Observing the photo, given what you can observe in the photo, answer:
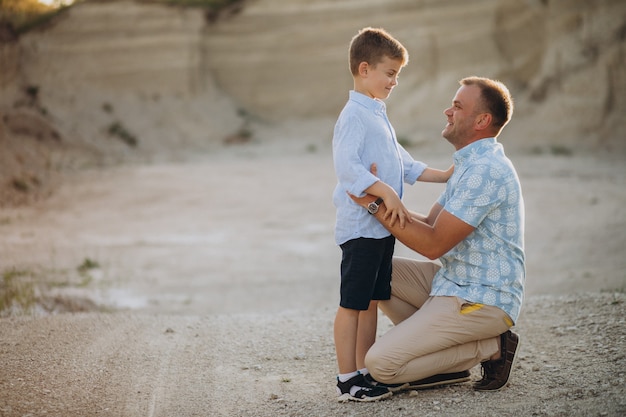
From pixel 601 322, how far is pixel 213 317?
293cm

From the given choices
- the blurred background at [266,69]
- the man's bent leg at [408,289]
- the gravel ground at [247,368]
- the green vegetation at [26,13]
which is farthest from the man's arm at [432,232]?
the green vegetation at [26,13]

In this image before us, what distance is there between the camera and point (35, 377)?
13.1 ft

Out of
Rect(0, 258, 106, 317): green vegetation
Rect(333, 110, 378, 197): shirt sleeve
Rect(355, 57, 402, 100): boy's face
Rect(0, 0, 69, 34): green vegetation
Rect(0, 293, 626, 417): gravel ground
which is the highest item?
Rect(0, 0, 69, 34): green vegetation

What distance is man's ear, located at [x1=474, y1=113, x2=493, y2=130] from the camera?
3637mm

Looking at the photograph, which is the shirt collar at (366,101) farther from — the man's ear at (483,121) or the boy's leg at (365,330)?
the boy's leg at (365,330)

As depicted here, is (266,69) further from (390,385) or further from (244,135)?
(390,385)

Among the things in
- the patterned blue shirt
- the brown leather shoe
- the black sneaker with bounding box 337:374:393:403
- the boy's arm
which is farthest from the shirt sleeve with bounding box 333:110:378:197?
the brown leather shoe

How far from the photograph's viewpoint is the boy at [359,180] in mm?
3576

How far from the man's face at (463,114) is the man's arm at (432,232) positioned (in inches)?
18.0

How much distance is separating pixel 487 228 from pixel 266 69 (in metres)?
17.4

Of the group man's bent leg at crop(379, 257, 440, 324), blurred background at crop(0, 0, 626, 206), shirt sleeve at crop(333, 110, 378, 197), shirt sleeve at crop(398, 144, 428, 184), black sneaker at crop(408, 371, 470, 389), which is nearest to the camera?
shirt sleeve at crop(333, 110, 378, 197)

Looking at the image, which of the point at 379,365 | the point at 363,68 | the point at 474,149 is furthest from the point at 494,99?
the point at 379,365

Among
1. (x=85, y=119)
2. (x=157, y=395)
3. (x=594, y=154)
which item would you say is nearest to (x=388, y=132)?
(x=157, y=395)

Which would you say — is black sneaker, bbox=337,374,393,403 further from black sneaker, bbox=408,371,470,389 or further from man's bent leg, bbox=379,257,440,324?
man's bent leg, bbox=379,257,440,324
